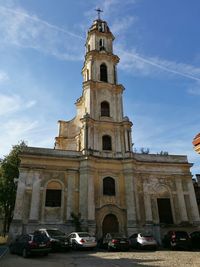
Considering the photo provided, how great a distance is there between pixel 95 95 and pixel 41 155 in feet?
34.9

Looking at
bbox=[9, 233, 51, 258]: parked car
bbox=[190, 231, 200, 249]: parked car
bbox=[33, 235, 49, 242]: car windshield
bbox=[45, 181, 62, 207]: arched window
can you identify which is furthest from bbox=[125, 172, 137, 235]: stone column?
bbox=[33, 235, 49, 242]: car windshield

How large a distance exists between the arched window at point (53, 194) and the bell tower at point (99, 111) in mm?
4696

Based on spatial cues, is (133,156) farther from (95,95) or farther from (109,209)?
(95,95)

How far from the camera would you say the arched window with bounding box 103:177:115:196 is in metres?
26.1

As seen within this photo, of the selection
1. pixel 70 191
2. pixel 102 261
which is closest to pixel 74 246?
pixel 102 261

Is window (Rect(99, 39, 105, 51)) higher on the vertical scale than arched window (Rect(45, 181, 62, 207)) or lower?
higher

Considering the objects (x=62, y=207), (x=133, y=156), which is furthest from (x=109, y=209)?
(x=133, y=156)

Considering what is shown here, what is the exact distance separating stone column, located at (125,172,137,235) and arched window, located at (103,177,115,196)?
1494 millimetres

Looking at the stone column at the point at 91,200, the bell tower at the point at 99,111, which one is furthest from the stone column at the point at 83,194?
the bell tower at the point at 99,111

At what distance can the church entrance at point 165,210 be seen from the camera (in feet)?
85.0

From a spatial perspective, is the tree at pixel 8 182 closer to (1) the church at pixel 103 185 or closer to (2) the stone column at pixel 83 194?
(1) the church at pixel 103 185

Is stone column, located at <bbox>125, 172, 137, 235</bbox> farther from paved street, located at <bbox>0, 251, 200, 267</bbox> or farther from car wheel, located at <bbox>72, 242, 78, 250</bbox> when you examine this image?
paved street, located at <bbox>0, 251, 200, 267</bbox>

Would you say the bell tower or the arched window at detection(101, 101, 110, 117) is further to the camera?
the arched window at detection(101, 101, 110, 117)

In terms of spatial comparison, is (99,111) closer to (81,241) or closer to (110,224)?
(110,224)
